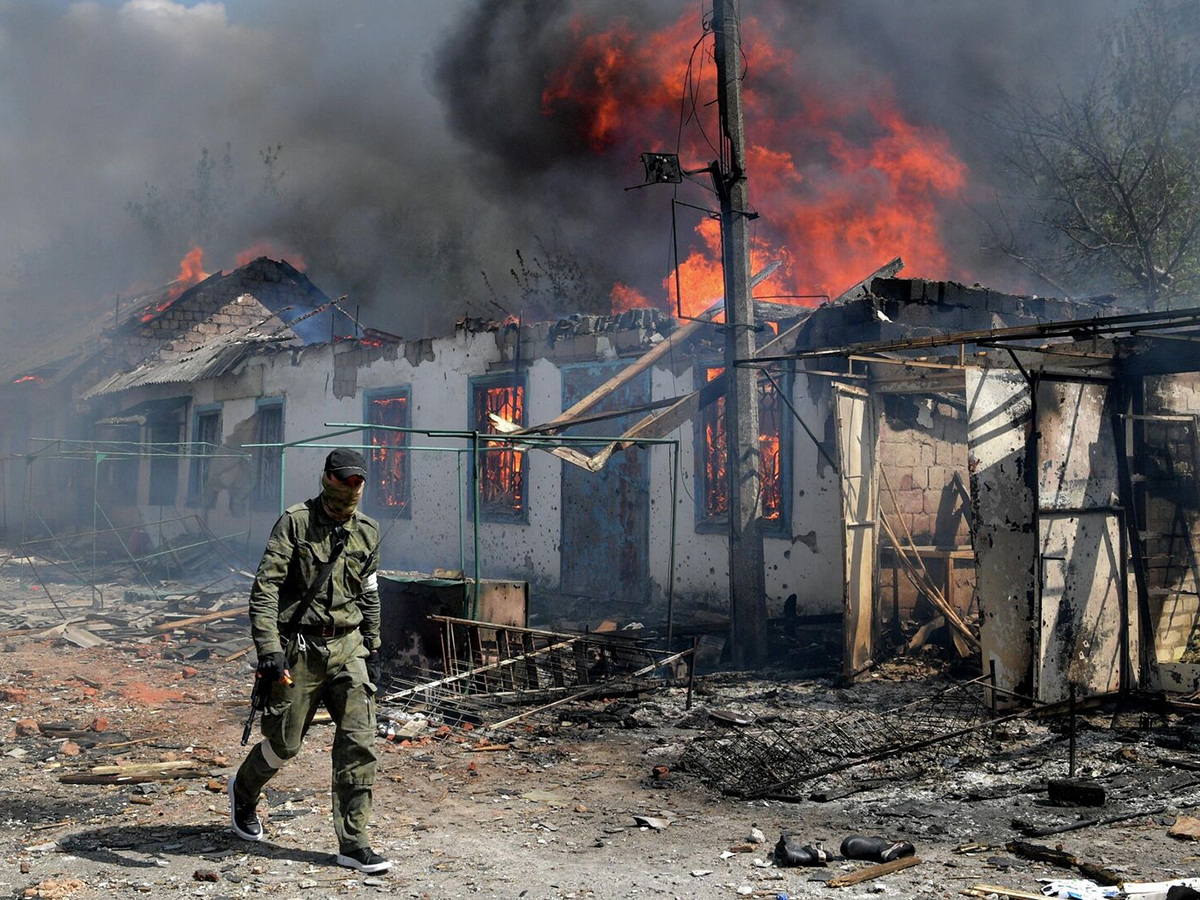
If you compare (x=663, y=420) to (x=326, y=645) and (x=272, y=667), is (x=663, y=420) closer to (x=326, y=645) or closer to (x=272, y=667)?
(x=326, y=645)

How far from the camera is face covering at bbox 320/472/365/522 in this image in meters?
4.96

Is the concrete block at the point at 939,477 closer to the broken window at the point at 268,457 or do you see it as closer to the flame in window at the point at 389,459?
the flame in window at the point at 389,459

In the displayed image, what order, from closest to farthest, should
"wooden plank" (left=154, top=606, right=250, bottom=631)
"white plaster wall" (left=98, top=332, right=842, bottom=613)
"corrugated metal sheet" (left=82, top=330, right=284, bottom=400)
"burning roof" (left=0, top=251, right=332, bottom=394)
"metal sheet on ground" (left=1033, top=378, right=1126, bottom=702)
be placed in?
1. "metal sheet on ground" (left=1033, top=378, right=1126, bottom=702)
2. "white plaster wall" (left=98, top=332, right=842, bottom=613)
3. "wooden plank" (left=154, top=606, right=250, bottom=631)
4. "corrugated metal sheet" (left=82, top=330, right=284, bottom=400)
5. "burning roof" (left=0, top=251, right=332, bottom=394)

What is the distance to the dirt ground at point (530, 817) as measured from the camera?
15.2 feet

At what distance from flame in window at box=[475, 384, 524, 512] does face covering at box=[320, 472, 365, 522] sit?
9774 millimetres

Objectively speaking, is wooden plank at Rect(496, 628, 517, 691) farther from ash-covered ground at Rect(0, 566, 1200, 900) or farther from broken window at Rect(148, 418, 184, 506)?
broken window at Rect(148, 418, 184, 506)

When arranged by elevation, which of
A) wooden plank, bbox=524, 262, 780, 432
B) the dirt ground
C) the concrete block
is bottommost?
the dirt ground

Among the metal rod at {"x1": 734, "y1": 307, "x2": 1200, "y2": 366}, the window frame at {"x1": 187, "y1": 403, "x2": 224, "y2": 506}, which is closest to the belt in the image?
the metal rod at {"x1": 734, "y1": 307, "x2": 1200, "y2": 366}

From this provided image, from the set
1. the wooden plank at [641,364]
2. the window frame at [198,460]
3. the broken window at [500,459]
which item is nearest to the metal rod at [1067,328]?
the wooden plank at [641,364]

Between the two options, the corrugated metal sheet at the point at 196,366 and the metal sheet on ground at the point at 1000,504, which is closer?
the metal sheet on ground at the point at 1000,504

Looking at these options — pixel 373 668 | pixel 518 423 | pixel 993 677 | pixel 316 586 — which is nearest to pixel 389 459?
pixel 518 423

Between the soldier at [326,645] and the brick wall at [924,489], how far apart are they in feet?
22.6

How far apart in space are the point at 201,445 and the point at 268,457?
2.71 m

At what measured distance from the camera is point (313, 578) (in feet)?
16.3
